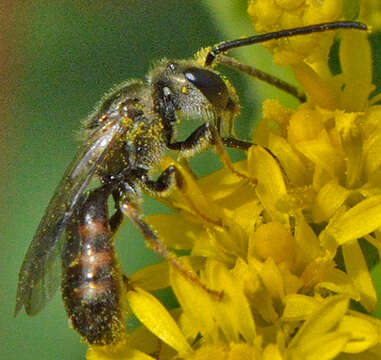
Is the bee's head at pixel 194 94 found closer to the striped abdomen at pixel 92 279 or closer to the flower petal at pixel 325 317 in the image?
the striped abdomen at pixel 92 279

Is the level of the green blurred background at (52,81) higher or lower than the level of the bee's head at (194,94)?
higher

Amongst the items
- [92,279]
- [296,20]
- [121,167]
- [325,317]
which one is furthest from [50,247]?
[296,20]

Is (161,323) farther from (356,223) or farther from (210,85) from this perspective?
(210,85)

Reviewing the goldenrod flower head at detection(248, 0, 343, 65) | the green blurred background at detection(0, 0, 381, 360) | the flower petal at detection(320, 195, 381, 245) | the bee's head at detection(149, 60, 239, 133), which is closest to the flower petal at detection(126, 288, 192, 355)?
the flower petal at detection(320, 195, 381, 245)

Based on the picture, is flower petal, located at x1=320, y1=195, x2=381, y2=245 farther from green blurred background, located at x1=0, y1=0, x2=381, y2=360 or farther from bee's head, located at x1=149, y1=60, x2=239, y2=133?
green blurred background, located at x1=0, y1=0, x2=381, y2=360

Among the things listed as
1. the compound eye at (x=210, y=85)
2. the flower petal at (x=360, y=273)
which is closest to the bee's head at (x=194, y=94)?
the compound eye at (x=210, y=85)
